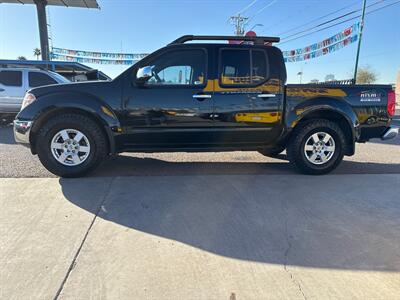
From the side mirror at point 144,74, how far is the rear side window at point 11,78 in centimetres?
757

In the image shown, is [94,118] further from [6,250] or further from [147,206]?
[6,250]

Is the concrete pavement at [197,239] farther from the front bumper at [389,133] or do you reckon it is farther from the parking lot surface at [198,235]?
the front bumper at [389,133]

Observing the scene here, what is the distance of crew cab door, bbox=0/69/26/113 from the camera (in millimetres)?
10102

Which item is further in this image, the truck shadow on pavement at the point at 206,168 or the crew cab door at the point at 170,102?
the truck shadow on pavement at the point at 206,168

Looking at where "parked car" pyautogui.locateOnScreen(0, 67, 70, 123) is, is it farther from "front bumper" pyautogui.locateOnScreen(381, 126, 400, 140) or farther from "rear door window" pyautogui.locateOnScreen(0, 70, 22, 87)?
"front bumper" pyautogui.locateOnScreen(381, 126, 400, 140)

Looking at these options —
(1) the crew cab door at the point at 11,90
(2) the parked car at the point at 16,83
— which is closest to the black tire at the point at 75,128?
(2) the parked car at the point at 16,83

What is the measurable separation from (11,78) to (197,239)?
9946 mm

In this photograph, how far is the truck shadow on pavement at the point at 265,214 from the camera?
2.79 meters

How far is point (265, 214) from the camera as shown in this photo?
351 cm

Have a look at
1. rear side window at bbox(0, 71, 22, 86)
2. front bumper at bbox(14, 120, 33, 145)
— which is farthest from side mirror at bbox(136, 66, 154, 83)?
rear side window at bbox(0, 71, 22, 86)

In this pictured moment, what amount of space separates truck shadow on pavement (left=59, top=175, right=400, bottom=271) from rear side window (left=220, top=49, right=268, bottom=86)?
Result: 143 centimetres

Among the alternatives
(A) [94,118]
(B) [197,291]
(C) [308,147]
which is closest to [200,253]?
(B) [197,291]

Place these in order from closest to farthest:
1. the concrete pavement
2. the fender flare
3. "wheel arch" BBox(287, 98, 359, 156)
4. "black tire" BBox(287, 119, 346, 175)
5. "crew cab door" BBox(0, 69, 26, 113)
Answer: the concrete pavement → the fender flare → "wheel arch" BBox(287, 98, 359, 156) → "black tire" BBox(287, 119, 346, 175) → "crew cab door" BBox(0, 69, 26, 113)

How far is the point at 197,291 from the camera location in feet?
7.38
